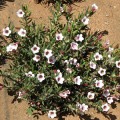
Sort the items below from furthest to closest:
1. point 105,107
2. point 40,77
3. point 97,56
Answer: point 97,56 → point 105,107 → point 40,77

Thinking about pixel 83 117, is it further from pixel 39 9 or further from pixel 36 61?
pixel 39 9

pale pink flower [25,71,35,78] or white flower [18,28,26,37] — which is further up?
white flower [18,28,26,37]

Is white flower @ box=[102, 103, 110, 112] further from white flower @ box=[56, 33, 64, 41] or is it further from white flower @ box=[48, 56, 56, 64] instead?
Result: white flower @ box=[56, 33, 64, 41]

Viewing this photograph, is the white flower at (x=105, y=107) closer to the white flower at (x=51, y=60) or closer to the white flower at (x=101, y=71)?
the white flower at (x=101, y=71)

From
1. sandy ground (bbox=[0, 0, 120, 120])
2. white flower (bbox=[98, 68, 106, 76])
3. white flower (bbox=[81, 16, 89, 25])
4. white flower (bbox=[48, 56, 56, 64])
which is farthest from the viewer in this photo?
sandy ground (bbox=[0, 0, 120, 120])

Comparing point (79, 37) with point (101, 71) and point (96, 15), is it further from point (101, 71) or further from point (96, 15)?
point (96, 15)

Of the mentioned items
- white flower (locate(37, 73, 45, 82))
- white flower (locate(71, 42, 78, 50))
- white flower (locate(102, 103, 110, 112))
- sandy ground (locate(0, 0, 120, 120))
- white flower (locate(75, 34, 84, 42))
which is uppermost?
sandy ground (locate(0, 0, 120, 120))

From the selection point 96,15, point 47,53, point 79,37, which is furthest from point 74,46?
point 96,15

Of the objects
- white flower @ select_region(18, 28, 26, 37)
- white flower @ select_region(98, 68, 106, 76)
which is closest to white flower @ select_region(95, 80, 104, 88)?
white flower @ select_region(98, 68, 106, 76)

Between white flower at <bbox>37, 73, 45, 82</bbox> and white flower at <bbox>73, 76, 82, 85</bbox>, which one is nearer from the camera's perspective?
white flower at <bbox>37, 73, 45, 82</bbox>

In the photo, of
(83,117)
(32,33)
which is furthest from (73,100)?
(32,33)

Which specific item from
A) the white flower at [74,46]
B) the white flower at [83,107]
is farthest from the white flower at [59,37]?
the white flower at [83,107]

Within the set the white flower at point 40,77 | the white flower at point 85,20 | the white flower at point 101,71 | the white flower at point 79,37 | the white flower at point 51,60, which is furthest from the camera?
the white flower at point 85,20
